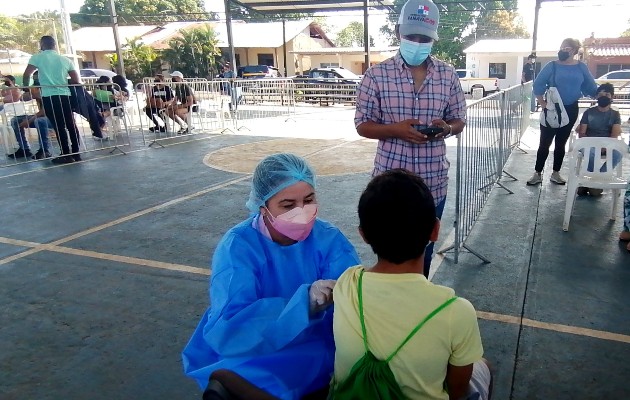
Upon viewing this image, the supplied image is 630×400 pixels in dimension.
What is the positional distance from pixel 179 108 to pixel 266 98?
8.51m

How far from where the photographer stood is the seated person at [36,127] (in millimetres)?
8977

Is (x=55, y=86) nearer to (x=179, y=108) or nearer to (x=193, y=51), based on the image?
(x=179, y=108)

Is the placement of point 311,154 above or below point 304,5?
below

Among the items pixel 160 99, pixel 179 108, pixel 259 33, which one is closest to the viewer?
pixel 160 99

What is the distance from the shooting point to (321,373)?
5.62 feet

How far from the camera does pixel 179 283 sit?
147 inches

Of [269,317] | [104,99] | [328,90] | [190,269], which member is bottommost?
[190,269]

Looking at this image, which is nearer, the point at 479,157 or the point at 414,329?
the point at 414,329

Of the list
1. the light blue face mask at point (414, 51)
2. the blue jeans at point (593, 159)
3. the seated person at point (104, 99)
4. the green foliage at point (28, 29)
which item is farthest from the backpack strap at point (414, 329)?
the green foliage at point (28, 29)

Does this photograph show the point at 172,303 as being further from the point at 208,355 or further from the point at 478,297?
the point at 478,297

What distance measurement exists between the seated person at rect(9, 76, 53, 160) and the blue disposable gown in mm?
8656

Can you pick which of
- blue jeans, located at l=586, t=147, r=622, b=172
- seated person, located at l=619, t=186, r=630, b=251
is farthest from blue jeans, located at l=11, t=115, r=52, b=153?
seated person, located at l=619, t=186, r=630, b=251

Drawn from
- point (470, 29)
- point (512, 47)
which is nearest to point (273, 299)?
point (512, 47)

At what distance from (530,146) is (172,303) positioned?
8073mm
